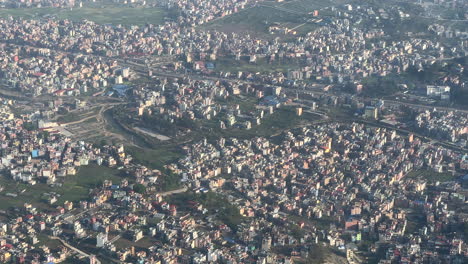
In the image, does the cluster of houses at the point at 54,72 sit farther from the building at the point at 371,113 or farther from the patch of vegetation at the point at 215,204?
the patch of vegetation at the point at 215,204

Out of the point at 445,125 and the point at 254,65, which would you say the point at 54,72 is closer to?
the point at 254,65

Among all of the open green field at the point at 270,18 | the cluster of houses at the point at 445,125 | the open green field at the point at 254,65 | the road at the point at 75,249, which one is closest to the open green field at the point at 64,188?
the road at the point at 75,249

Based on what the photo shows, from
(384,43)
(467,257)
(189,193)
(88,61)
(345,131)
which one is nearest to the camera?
(467,257)

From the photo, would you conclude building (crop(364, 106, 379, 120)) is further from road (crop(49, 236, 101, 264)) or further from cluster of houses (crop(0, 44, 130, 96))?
road (crop(49, 236, 101, 264))

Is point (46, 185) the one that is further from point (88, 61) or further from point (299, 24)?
point (299, 24)

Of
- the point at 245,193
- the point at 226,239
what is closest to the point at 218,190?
the point at 245,193

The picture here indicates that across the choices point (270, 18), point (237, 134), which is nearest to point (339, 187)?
point (237, 134)
